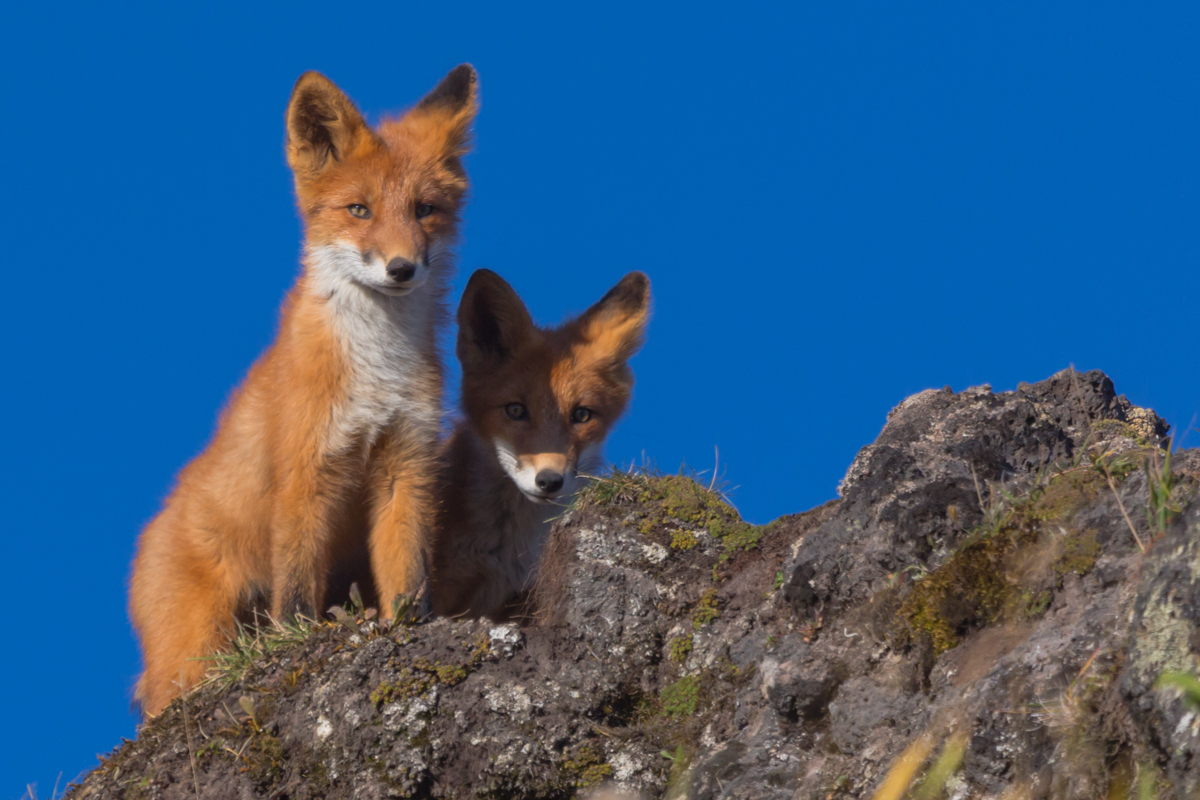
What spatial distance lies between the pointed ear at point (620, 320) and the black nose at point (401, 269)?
5.44 feet

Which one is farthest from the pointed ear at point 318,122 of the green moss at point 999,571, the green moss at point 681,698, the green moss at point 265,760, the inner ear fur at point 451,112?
the green moss at point 999,571

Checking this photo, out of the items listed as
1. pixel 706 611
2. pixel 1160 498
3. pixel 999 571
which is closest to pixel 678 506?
pixel 706 611

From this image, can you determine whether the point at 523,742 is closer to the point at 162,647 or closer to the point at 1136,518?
the point at 1136,518

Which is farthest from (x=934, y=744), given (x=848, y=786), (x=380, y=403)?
(x=380, y=403)

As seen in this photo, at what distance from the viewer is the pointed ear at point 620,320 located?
677 cm

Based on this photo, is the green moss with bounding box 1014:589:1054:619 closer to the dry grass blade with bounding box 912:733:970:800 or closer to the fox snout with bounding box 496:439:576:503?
the dry grass blade with bounding box 912:733:970:800

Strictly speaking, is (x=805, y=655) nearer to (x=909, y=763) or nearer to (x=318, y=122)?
(x=909, y=763)

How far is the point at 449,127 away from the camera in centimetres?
612

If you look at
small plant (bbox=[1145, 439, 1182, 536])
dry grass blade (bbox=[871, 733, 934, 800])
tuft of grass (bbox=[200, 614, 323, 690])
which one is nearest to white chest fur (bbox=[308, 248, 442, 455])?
tuft of grass (bbox=[200, 614, 323, 690])

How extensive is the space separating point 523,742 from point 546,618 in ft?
3.07

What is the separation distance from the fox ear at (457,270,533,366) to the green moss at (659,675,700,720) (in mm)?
2759

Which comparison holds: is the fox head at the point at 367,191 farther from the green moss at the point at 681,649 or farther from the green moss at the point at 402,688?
the green moss at the point at 681,649

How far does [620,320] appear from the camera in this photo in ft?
22.8

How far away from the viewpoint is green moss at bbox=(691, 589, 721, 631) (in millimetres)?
4469
